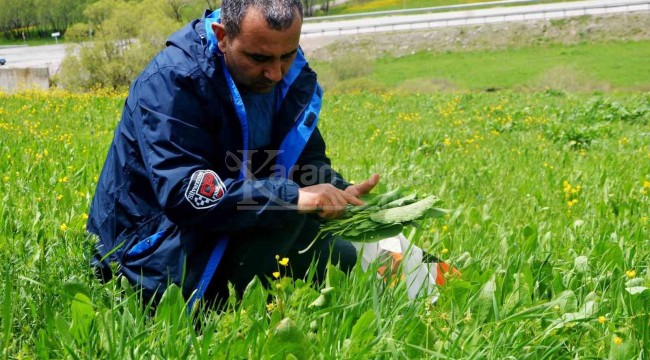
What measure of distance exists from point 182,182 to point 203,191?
0.27ft

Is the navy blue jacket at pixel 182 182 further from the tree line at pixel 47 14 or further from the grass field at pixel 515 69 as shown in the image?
the tree line at pixel 47 14

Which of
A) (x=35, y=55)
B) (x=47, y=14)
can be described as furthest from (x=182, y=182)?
(x=47, y=14)

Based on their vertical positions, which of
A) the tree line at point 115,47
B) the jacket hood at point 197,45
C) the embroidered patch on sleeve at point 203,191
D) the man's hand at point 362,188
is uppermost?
the jacket hood at point 197,45

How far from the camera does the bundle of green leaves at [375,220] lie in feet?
10.4

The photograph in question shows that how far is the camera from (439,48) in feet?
154

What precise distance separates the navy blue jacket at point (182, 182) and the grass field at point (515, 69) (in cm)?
2589

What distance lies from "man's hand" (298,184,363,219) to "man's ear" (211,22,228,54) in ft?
2.11

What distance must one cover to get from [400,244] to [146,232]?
1124 mm

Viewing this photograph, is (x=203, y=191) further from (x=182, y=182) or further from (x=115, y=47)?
(x=115, y=47)

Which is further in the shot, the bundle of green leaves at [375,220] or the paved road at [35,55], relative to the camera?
the paved road at [35,55]

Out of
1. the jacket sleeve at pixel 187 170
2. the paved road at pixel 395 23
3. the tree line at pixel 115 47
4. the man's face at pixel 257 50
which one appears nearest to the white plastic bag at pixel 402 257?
the jacket sleeve at pixel 187 170

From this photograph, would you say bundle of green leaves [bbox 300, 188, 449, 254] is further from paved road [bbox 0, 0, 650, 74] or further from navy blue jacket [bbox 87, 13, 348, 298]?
paved road [bbox 0, 0, 650, 74]

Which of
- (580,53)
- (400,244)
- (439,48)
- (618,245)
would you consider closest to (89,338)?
(400,244)

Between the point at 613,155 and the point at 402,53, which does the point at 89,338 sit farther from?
the point at 402,53
